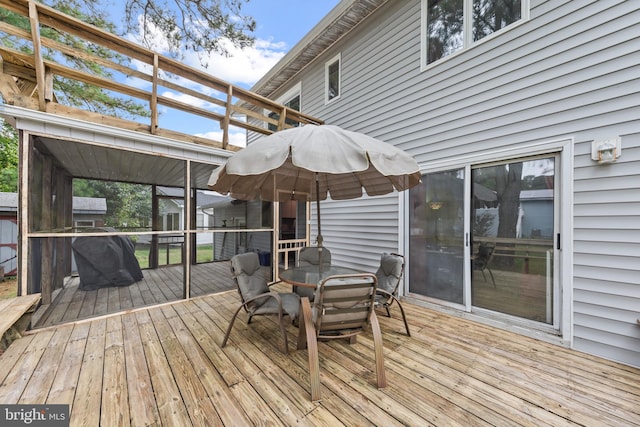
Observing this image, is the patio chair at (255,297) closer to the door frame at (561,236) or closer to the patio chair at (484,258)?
the patio chair at (484,258)

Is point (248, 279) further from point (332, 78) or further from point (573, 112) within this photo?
point (332, 78)

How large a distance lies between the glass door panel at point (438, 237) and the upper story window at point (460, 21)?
6.53 ft

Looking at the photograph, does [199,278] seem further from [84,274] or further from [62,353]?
[62,353]

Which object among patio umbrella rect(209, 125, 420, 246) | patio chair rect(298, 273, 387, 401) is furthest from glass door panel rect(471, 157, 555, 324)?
patio chair rect(298, 273, 387, 401)

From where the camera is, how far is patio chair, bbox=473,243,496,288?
136 inches

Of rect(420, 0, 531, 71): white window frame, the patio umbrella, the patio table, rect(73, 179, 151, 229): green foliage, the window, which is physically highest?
rect(420, 0, 531, 71): white window frame

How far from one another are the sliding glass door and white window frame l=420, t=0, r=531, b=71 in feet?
5.89

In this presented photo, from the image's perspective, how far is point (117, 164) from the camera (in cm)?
390

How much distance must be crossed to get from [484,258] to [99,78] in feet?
19.6

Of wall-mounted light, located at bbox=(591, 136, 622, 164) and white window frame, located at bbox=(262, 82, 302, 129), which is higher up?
white window frame, located at bbox=(262, 82, 302, 129)

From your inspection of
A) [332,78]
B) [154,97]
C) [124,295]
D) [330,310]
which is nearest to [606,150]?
[330,310]

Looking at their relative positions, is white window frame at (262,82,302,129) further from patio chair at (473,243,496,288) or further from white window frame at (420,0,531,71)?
patio chair at (473,243,496,288)

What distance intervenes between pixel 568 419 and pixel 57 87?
12668 millimetres

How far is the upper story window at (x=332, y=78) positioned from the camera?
602cm
